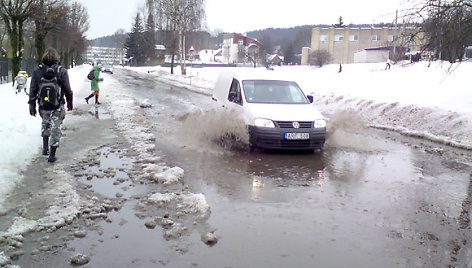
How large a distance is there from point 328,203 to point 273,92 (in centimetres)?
470

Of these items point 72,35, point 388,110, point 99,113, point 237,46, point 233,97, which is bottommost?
point 99,113

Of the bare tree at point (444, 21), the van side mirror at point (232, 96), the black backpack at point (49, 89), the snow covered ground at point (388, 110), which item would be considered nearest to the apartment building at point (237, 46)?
the snow covered ground at point (388, 110)

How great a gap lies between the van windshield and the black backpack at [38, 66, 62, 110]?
4213 mm

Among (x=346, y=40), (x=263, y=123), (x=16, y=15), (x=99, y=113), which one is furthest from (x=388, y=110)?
(x=346, y=40)

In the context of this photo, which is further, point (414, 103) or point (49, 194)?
Result: point (414, 103)

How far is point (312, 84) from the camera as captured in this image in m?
28.5

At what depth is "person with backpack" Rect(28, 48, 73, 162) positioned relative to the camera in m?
6.57

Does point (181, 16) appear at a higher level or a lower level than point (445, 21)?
higher

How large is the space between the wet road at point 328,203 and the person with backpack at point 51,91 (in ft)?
6.86

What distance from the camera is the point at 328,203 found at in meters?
5.54

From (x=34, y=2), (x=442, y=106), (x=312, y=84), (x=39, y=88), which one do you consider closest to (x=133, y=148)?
(x=39, y=88)

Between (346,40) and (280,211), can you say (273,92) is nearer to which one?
→ (280,211)

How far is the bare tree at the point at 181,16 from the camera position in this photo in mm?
45000

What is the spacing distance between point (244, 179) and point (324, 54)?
61.8 m
